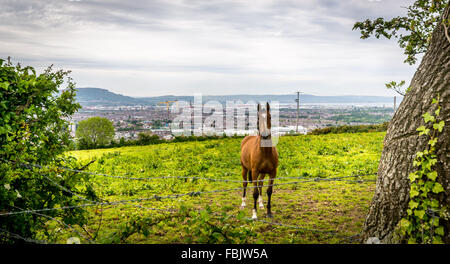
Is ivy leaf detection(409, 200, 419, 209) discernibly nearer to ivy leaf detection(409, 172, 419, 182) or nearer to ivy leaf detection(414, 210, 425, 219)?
ivy leaf detection(414, 210, 425, 219)

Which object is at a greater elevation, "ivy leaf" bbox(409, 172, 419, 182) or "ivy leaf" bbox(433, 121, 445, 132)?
"ivy leaf" bbox(433, 121, 445, 132)

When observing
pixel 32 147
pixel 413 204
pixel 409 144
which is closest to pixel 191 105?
pixel 32 147

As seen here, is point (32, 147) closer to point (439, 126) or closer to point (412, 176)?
point (412, 176)

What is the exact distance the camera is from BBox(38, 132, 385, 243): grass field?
11.4ft

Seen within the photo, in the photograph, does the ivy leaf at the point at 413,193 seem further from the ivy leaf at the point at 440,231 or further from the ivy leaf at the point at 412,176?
the ivy leaf at the point at 440,231

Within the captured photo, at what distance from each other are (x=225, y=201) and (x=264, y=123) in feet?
10.4

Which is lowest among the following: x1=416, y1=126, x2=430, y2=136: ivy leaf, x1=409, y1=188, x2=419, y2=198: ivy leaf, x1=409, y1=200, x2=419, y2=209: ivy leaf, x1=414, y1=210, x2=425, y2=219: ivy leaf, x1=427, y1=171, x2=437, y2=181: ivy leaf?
x1=414, y1=210, x2=425, y2=219: ivy leaf

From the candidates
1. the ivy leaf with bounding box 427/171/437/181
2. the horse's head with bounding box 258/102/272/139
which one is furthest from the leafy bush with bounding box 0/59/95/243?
the ivy leaf with bounding box 427/171/437/181

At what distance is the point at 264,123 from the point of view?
6.36 m

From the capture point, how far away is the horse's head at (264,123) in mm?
6305

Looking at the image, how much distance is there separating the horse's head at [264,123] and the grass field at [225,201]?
1823 millimetres

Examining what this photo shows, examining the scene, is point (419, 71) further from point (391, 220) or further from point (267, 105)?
point (267, 105)

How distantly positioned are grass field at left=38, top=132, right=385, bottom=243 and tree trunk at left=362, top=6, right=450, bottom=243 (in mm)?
1197
